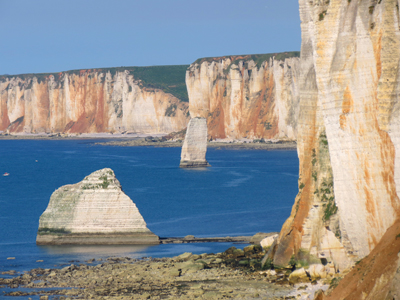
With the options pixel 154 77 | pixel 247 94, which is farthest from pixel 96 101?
pixel 247 94

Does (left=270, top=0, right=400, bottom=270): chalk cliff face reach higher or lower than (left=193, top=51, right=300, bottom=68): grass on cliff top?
lower

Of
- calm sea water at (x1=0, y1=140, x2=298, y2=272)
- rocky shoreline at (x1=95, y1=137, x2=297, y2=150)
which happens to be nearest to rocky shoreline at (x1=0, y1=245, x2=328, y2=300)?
calm sea water at (x1=0, y1=140, x2=298, y2=272)

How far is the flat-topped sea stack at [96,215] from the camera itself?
1264 inches

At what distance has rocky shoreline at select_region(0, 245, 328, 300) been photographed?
21844 millimetres

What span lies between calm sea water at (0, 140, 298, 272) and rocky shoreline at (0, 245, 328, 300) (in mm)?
2767

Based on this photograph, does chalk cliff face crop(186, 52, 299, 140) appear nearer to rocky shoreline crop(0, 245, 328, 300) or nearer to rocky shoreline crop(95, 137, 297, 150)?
rocky shoreline crop(95, 137, 297, 150)

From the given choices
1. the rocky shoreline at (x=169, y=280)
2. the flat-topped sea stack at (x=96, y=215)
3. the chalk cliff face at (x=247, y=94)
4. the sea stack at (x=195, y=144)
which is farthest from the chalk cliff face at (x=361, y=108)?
the chalk cliff face at (x=247, y=94)

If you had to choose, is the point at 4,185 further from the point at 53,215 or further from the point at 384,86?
the point at 384,86

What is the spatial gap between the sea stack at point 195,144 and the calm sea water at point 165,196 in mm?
1512

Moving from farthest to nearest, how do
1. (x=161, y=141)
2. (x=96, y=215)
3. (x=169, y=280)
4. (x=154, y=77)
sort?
(x=154, y=77)
(x=161, y=141)
(x=96, y=215)
(x=169, y=280)

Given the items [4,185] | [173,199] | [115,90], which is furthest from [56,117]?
[173,199]

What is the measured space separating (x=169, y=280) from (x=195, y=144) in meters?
52.5

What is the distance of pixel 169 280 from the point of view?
24375 mm

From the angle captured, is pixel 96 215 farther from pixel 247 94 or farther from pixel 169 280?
pixel 247 94
